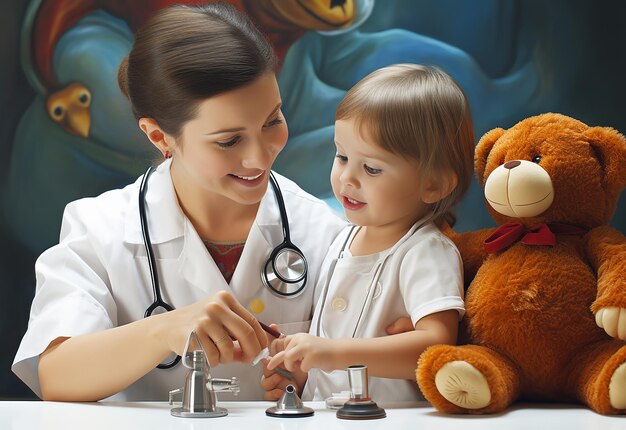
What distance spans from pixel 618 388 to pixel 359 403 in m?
0.30

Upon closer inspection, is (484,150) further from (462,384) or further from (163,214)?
(163,214)

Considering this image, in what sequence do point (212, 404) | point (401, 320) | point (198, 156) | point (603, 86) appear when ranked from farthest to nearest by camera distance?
point (603, 86) → point (198, 156) → point (401, 320) → point (212, 404)

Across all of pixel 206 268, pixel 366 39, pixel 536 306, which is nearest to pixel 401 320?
pixel 536 306

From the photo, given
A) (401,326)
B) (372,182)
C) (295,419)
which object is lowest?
(295,419)

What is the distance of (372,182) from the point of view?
1.23m

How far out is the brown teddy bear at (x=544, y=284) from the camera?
3.46ft

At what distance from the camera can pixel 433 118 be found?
1.23 meters

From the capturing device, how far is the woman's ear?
141 cm

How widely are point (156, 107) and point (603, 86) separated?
3.01 ft

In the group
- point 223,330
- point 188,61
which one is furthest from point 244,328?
point 188,61

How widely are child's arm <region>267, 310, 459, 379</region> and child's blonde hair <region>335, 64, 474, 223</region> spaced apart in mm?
214

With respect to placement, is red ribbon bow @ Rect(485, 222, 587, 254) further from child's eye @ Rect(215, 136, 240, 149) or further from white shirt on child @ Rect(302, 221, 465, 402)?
child's eye @ Rect(215, 136, 240, 149)

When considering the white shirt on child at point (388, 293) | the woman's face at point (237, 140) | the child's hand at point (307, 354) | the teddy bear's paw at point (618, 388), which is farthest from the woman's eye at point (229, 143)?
the teddy bear's paw at point (618, 388)

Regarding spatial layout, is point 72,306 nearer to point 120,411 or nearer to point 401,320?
point 120,411
